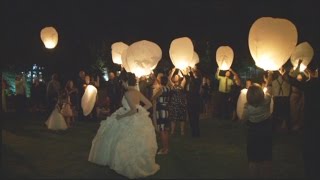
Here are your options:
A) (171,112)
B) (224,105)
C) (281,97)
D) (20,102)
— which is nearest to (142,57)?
(171,112)

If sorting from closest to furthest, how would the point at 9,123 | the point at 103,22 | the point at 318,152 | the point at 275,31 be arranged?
the point at 318,152, the point at 275,31, the point at 9,123, the point at 103,22

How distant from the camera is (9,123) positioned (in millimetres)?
15812

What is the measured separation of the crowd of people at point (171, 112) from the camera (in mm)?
6215

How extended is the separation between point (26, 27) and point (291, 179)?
22017mm

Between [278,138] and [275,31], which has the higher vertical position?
[275,31]

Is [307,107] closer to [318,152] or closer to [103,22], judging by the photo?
[318,152]

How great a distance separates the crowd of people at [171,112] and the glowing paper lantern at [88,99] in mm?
628

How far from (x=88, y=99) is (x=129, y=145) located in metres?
7.02

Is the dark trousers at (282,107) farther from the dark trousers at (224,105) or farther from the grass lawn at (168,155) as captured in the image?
the dark trousers at (224,105)

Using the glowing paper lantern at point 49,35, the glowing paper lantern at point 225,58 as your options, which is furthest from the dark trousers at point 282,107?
the glowing paper lantern at point 49,35

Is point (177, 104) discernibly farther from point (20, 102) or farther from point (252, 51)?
point (20, 102)

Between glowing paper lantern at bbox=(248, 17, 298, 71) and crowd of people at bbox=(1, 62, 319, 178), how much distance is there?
0.35 metres

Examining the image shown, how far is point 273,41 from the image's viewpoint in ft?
24.9

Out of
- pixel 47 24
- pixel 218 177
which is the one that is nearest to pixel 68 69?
pixel 47 24
